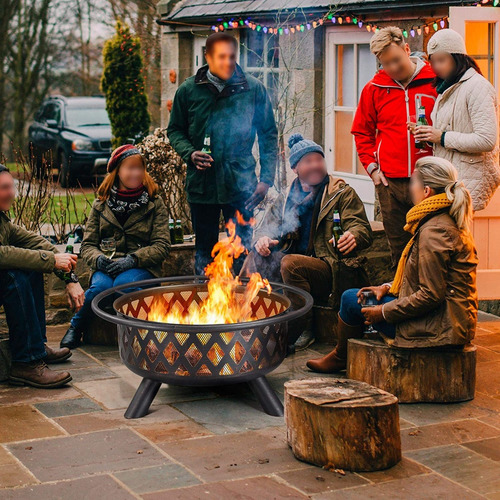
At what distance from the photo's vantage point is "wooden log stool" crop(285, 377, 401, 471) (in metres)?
4.54

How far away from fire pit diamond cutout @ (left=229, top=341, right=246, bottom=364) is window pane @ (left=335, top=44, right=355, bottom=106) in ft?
17.4

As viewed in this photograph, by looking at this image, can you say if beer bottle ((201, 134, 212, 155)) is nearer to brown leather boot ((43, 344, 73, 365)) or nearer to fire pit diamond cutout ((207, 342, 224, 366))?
brown leather boot ((43, 344, 73, 365))

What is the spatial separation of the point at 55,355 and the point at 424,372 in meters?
2.58

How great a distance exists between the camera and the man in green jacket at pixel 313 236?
6621 mm

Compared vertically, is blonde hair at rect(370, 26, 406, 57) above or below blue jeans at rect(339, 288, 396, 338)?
above

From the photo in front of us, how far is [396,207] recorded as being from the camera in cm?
705

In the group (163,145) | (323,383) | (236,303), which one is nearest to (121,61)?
(163,145)

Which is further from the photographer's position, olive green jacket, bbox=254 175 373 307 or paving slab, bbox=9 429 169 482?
olive green jacket, bbox=254 175 373 307

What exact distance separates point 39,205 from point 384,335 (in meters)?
4.25

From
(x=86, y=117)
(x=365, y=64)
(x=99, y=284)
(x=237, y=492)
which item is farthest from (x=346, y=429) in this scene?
(x=86, y=117)

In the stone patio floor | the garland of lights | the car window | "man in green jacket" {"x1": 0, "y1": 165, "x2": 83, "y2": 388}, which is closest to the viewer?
the stone patio floor

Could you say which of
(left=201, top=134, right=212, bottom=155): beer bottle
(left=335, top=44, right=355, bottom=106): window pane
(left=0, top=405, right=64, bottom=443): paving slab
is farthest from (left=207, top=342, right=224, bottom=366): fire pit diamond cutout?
(left=335, top=44, right=355, bottom=106): window pane

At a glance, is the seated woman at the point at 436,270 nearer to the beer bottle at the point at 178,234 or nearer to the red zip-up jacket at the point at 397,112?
the red zip-up jacket at the point at 397,112

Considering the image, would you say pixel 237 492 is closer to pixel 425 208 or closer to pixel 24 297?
pixel 425 208
